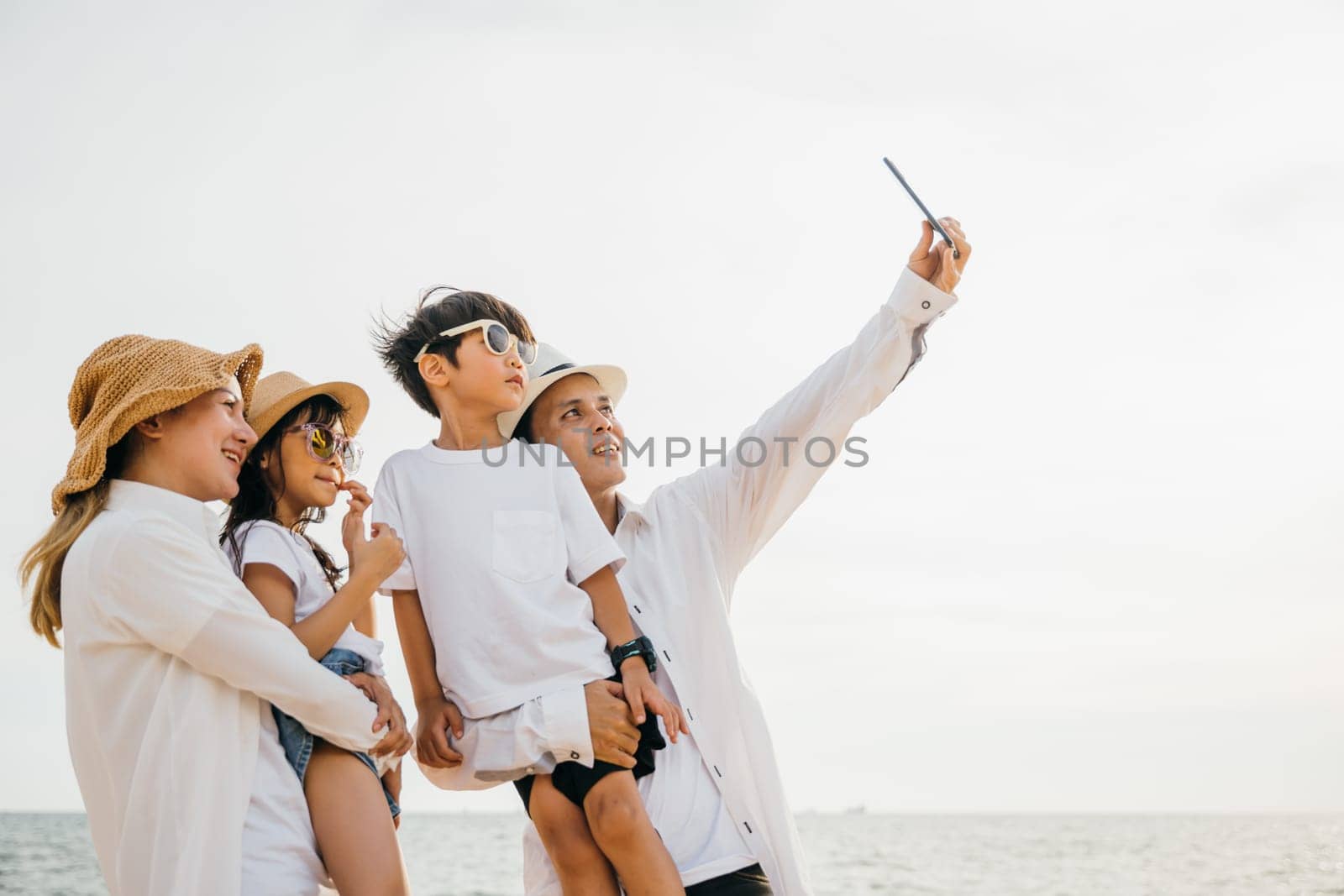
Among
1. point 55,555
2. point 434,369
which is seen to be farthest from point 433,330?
point 55,555

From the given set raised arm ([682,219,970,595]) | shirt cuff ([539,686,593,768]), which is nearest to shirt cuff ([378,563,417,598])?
shirt cuff ([539,686,593,768])

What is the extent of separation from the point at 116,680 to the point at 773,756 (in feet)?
6.19

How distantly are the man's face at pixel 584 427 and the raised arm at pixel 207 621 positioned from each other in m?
1.41

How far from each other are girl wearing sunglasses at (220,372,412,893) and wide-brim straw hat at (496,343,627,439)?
55cm

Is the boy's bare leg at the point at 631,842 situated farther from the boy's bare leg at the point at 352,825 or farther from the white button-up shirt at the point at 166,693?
the white button-up shirt at the point at 166,693

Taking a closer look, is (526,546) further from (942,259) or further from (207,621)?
(942,259)

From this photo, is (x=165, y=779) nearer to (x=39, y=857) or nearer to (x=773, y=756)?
(x=773, y=756)

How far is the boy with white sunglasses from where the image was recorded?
349cm

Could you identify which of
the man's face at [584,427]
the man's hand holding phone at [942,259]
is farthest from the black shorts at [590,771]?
the man's hand holding phone at [942,259]

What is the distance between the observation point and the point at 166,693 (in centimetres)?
299

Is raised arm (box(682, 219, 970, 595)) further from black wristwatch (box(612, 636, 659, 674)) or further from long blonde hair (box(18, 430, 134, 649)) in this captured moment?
long blonde hair (box(18, 430, 134, 649))

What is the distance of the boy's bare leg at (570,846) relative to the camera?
347 centimetres

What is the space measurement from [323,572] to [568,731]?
98 cm

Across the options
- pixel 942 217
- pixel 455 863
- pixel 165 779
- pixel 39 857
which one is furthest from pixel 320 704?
pixel 455 863
